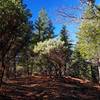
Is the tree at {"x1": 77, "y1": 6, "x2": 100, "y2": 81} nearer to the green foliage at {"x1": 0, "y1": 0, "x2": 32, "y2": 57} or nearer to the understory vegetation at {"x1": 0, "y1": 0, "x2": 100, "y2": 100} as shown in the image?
the understory vegetation at {"x1": 0, "y1": 0, "x2": 100, "y2": 100}

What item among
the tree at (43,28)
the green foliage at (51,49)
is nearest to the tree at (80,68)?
the tree at (43,28)

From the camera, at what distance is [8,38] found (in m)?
20.0

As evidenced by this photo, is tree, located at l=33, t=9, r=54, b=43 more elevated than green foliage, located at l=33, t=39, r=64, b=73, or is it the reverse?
tree, located at l=33, t=9, r=54, b=43

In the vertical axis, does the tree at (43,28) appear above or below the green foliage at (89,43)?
above

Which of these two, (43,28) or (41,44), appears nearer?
(41,44)

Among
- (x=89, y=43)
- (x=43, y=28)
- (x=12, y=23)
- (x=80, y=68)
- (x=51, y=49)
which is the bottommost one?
(x=80, y=68)

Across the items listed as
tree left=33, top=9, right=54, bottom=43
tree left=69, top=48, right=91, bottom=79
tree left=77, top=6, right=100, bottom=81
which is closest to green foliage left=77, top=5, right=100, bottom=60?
tree left=77, top=6, right=100, bottom=81

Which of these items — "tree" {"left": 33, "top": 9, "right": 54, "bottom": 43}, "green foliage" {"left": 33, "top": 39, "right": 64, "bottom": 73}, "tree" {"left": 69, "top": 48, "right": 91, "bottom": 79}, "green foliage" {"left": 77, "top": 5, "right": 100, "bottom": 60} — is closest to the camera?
"green foliage" {"left": 77, "top": 5, "right": 100, "bottom": 60}

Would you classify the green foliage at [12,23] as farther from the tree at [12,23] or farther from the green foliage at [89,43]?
the green foliage at [89,43]

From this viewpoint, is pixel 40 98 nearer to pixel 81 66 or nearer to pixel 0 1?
pixel 0 1

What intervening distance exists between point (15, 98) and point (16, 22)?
7307mm

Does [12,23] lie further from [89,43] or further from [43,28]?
[43,28]

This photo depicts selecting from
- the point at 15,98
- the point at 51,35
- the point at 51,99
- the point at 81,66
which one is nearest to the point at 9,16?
the point at 15,98

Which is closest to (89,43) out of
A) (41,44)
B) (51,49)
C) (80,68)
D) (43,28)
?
(51,49)
